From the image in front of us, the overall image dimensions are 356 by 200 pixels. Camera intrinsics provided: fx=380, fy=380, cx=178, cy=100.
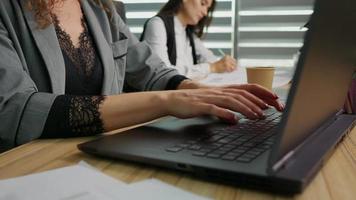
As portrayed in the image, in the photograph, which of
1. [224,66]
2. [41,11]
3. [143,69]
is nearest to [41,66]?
[41,11]

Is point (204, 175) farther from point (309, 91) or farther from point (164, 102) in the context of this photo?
point (164, 102)

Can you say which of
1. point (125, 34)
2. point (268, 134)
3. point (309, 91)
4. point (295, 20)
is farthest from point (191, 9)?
point (309, 91)

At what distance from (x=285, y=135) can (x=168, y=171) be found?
18 cm

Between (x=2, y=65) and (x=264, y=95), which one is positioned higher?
(x=2, y=65)

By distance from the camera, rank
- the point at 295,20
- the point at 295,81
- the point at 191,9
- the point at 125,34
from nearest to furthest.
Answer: the point at 295,81, the point at 125,34, the point at 191,9, the point at 295,20

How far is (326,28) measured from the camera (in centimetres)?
41

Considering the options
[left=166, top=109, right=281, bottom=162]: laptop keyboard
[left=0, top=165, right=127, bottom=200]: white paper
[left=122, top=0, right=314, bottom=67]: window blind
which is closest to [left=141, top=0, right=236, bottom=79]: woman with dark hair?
[left=122, top=0, right=314, bottom=67]: window blind

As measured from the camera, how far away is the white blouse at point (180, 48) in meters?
1.94

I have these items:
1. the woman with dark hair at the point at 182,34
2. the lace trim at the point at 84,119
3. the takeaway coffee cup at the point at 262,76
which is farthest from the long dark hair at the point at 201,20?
the lace trim at the point at 84,119

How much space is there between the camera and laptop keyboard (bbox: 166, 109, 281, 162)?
48 cm

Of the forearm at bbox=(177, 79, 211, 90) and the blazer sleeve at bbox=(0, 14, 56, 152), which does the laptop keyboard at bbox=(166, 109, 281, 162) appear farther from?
the forearm at bbox=(177, 79, 211, 90)

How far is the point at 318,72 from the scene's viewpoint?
430 mm

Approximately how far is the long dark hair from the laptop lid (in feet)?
5.89

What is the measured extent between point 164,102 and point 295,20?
2399 mm
